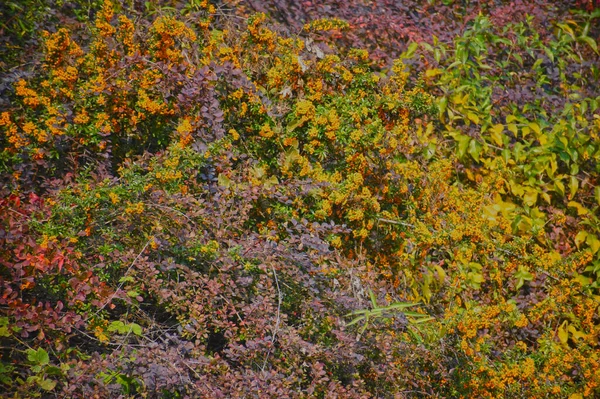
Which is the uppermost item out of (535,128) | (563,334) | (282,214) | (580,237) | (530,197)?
(535,128)

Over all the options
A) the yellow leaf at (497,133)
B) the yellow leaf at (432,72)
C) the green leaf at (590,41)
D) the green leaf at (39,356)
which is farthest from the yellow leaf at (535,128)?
the green leaf at (39,356)

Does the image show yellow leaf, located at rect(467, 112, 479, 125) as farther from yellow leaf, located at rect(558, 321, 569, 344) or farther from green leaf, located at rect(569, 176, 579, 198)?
yellow leaf, located at rect(558, 321, 569, 344)

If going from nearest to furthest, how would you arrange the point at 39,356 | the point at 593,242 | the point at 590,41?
the point at 39,356 → the point at 593,242 → the point at 590,41

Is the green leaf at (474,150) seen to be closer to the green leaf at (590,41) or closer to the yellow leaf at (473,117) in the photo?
the yellow leaf at (473,117)

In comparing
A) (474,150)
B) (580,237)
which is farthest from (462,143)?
(580,237)

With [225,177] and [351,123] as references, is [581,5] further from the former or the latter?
[225,177]

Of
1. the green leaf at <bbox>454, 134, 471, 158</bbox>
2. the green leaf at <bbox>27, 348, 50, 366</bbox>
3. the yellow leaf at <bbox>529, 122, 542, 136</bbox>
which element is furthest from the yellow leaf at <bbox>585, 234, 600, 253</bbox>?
the green leaf at <bbox>27, 348, 50, 366</bbox>

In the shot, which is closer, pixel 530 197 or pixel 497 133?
pixel 530 197

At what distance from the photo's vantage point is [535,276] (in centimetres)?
364

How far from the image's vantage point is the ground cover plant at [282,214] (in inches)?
96.0

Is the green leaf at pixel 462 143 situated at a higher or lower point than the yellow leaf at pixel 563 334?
higher

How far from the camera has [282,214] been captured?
3.13 metres

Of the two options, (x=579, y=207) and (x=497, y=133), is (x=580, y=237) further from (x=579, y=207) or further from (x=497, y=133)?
(x=497, y=133)

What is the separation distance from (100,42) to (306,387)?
1.86m
